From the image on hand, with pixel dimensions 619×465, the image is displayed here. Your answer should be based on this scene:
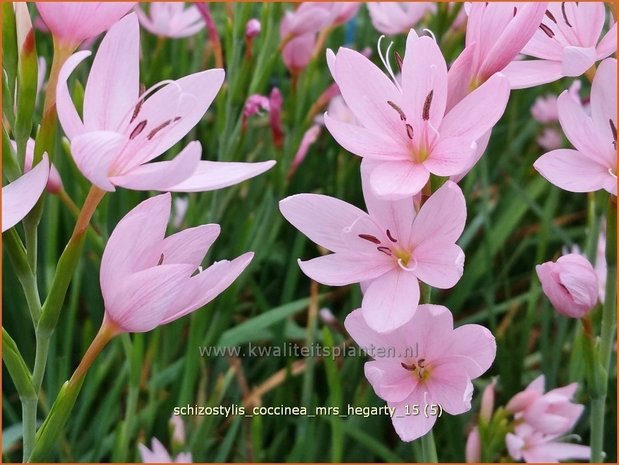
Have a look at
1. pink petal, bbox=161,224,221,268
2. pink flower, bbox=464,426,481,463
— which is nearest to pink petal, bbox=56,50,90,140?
pink petal, bbox=161,224,221,268

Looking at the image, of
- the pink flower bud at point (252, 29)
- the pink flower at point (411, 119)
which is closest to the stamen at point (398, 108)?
the pink flower at point (411, 119)

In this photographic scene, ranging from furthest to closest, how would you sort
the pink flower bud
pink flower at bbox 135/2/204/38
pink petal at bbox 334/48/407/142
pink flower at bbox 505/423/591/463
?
1. pink flower at bbox 135/2/204/38
2. the pink flower bud
3. pink flower at bbox 505/423/591/463
4. pink petal at bbox 334/48/407/142

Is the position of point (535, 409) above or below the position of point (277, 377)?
above

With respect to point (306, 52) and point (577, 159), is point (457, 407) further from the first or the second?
point (306, 52)

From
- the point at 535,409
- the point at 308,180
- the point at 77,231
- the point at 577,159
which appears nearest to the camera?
the point at 77,231

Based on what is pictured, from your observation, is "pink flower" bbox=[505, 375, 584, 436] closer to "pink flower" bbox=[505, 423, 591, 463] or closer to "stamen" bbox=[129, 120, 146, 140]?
"pink flower" bbox=[505, 423, 591, 463]

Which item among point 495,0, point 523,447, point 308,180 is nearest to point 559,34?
point 495,0
